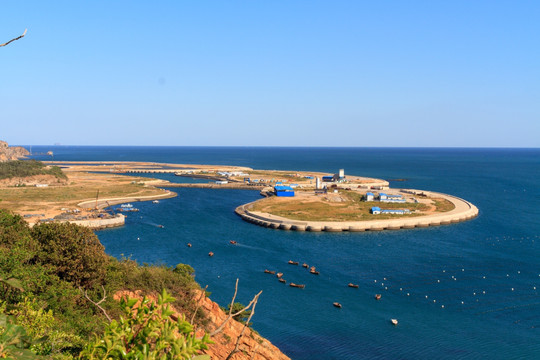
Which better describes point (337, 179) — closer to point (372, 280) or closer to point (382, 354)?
point (372, 280)

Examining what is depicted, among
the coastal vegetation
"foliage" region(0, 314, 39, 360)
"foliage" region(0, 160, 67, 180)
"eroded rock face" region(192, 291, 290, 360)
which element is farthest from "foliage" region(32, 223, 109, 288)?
"foliage" region(0, 160, 67, 180)

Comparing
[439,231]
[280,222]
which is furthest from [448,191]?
[280,222]

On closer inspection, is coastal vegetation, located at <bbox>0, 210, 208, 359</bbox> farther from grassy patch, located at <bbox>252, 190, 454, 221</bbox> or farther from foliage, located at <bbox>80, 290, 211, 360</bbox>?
grassy patch, located at <bbox>252, 190, 454, 221</bbox>

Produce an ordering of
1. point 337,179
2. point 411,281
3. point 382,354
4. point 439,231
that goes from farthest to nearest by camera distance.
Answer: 1. point 337,179
2. point 439,231
3. point 411,281
4. point 382,354

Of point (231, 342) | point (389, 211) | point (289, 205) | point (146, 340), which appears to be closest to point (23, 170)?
point (289, 205)

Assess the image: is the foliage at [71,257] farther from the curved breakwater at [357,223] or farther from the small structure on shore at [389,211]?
the small structure on shore at [389,211]

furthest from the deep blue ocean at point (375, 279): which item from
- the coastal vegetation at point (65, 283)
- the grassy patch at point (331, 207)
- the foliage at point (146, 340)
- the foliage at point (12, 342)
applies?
the foliage at point (146, 340)
